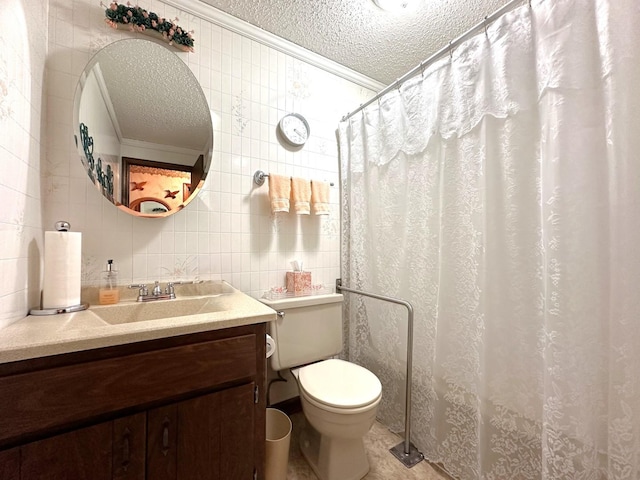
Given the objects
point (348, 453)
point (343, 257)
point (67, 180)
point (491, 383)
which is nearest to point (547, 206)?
point (491, 383)

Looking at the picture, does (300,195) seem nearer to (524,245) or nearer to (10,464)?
(524,245)

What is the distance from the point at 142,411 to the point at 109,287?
601 millimetres

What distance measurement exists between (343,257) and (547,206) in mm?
1182

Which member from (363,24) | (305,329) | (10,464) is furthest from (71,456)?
(363,24)

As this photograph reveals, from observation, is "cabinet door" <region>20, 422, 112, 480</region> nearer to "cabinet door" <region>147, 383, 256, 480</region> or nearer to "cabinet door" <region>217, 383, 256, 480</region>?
"cabinet door" <region>147, 383, 256, 480</region>

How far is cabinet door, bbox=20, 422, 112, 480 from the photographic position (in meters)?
0.64

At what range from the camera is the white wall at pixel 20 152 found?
75cm

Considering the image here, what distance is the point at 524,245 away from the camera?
3.24 ft

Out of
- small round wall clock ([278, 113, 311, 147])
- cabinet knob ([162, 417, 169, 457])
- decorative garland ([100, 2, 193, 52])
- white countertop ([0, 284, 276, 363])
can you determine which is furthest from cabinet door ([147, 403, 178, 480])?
decorative garland ([100, 2, 193, 52])

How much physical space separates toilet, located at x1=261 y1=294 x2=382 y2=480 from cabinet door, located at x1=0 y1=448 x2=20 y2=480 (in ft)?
2.83

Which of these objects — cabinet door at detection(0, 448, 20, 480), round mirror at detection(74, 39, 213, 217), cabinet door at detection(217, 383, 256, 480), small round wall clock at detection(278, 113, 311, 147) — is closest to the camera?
cabinet door at detection(0, 448, 20, 480)

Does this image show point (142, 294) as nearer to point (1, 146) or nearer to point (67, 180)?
point (67, 180)

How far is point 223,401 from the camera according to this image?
0.86m

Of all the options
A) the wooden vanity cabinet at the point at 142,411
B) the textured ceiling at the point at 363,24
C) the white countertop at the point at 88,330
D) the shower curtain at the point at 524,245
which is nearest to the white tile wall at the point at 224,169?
the textured ceiling at the point at 363,24
